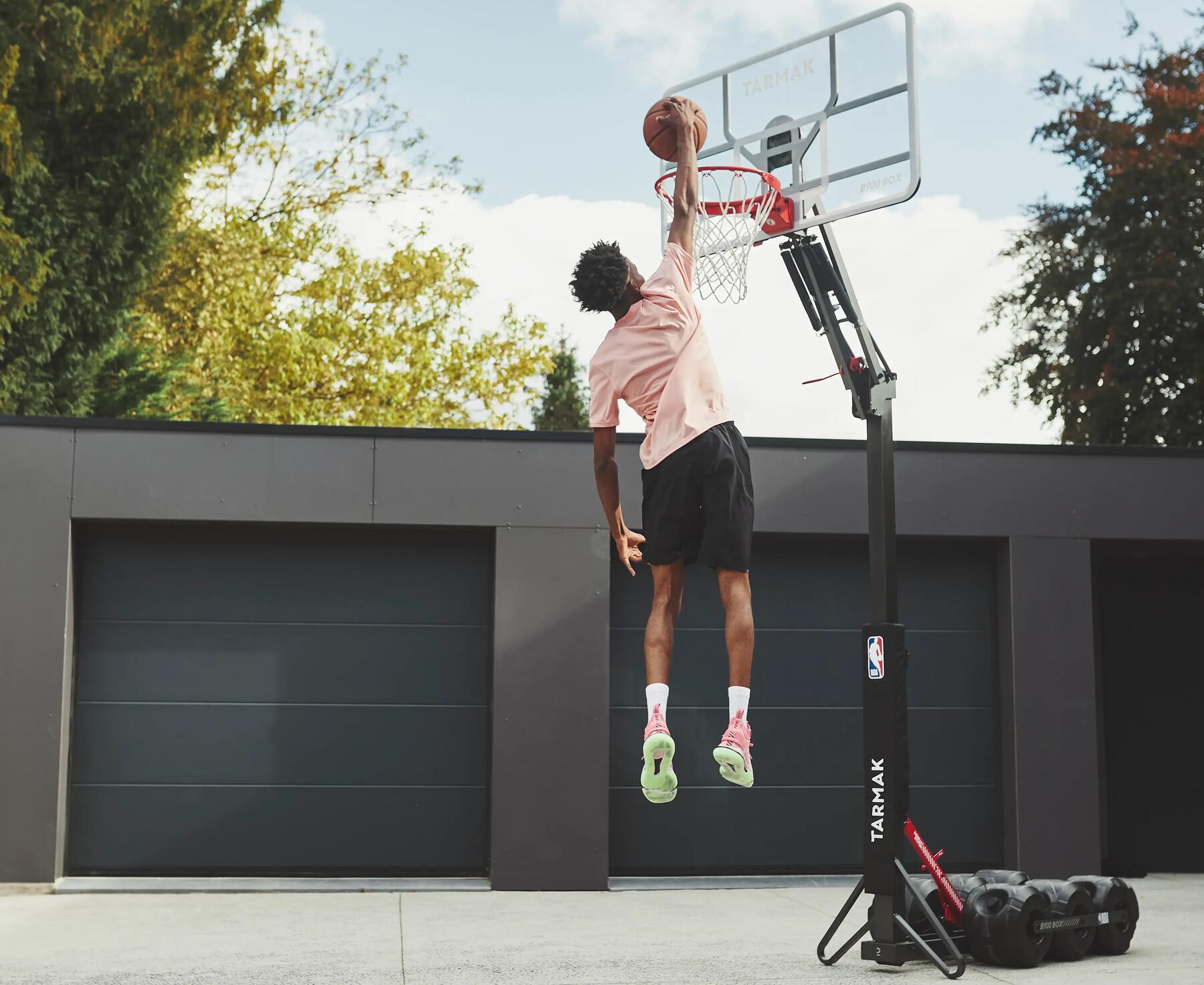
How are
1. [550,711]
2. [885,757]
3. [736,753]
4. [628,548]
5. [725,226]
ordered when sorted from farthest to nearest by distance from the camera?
[550,711], [885,757], [725,226], [628,548], [736,753]

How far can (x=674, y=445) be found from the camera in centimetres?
427

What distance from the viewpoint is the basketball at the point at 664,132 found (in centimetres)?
450

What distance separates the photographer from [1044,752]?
1030cm

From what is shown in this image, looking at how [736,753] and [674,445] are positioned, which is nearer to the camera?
[736,753]

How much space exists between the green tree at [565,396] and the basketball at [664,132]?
46.2 metres

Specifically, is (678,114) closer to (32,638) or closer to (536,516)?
(536,516)

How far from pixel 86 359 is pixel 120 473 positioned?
849 cm

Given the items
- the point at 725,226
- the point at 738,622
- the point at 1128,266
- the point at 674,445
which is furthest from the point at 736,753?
the point at 1128,266

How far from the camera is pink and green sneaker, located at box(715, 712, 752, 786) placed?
4.18 meters

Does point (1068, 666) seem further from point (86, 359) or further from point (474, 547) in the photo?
point (86, 359)

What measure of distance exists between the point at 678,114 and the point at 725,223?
3.04ft

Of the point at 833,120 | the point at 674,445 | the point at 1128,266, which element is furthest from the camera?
the point at 1128,266

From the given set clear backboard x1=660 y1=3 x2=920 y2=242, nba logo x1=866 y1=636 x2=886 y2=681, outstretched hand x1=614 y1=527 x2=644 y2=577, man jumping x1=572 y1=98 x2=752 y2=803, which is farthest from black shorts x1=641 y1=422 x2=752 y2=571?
nba logo x1=866 y1=636 x2=886 y2=681

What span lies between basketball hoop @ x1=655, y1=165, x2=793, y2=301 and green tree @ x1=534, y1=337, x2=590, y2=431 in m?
45.5
